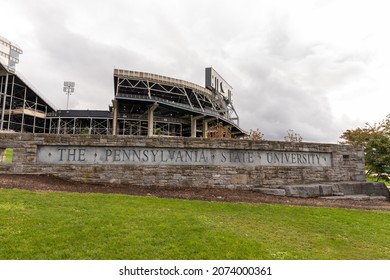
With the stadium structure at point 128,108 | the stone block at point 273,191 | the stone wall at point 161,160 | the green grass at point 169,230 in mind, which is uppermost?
the stadium structure at point 128,108

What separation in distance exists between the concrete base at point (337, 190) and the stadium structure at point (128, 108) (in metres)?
35.4

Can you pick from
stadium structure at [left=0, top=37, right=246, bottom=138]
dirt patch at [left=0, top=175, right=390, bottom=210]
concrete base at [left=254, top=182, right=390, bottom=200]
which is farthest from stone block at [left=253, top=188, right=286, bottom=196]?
stadium structure at [left=0, top=37, right=246, bottom=138]

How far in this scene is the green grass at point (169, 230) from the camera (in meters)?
4.04

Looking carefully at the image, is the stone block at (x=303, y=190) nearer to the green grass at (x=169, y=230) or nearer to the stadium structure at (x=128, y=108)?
the green grass at (x=169, y=230)

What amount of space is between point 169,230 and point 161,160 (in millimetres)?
5744

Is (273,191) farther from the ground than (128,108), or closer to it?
closer to it

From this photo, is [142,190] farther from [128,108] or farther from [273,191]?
[128,108]

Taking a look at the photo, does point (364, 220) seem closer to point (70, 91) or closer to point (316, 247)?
point (316, 247)

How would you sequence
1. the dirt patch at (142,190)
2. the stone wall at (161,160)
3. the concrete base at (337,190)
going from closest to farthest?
the dirt patch at (142,190), the stone wall at (161,160), the concrete base at (337,190)

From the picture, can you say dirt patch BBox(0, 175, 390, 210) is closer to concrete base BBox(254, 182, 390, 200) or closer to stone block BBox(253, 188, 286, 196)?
stone block BBox(253, 188, 286, 196)

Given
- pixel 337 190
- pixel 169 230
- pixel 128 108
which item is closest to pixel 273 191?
pixel 337 190

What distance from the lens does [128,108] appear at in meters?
57.8

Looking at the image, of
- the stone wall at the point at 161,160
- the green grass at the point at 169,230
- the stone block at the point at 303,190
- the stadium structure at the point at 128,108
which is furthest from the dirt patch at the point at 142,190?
the stadium structure at the point at 128,108

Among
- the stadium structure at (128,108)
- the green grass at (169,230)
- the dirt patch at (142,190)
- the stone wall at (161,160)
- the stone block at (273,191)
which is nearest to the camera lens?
the green grass at (169,230)
